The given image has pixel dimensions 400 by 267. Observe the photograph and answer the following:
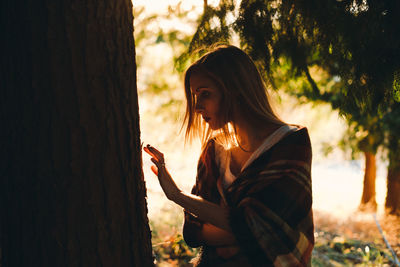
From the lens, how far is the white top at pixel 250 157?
1.68 meters

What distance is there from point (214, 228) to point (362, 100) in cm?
136

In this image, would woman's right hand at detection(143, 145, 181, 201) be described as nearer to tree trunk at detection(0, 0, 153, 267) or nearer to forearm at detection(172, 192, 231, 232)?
forearm at detection(172, 192, 231, 232)

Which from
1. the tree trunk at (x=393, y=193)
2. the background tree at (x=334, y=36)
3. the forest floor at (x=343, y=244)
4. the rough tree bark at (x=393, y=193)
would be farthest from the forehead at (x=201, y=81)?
the tree trunk at (x=393, y=193)

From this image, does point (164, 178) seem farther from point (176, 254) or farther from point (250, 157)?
point (176, 254)

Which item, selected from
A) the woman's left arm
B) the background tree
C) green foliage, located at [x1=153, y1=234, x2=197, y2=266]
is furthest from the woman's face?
green foliage, located at [x1=153, y1=234, x2=197, y2=266]

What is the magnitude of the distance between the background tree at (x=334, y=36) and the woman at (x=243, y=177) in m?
0.77

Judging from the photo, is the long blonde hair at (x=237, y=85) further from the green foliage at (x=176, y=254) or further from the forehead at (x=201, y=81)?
the green foliage at (x=176, y=254)

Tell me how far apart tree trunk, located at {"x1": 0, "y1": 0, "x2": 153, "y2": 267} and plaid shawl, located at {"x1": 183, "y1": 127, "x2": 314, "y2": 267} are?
0.57 metres

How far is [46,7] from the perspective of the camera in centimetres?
130

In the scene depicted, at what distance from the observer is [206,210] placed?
1640 mm

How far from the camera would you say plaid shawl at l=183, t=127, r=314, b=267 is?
150cm

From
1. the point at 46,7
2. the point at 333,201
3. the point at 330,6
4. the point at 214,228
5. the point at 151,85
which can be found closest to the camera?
the point at 46,7

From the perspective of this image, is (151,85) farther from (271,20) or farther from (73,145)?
(73,145)

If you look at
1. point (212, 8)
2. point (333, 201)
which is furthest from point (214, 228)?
point (333, 201)
